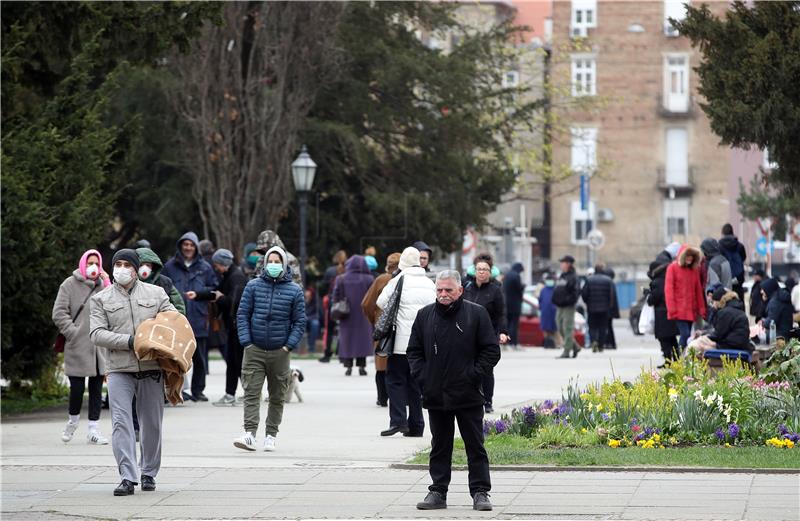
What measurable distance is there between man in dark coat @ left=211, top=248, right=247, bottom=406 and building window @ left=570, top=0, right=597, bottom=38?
58.2 m

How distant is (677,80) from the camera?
76.2 metres

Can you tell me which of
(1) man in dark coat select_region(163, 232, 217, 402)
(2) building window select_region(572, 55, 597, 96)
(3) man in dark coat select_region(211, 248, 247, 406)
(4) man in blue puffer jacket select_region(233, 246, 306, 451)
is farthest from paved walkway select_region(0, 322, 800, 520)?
(2) building window select_region(572, 55, 597, 96)

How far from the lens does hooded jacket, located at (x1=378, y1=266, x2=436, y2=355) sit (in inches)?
599

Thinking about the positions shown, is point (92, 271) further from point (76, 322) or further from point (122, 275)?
point (122, 275)

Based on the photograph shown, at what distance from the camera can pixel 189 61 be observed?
31.3 metres

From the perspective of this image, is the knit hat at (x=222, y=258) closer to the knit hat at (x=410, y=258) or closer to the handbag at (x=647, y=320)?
the knit hat at (x=410, y=258)

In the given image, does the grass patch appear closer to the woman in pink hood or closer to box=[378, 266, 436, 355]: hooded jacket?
box=[378, 266, 436, 355]: hooded jacket

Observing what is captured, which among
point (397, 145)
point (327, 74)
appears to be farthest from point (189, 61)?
point (397, 145)

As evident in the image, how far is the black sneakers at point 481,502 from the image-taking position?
34.2 feet

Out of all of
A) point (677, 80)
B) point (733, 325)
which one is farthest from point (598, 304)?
point (677, 80)

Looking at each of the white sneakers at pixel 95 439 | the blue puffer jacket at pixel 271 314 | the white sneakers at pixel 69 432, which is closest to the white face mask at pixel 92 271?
the blue puffer jacket at pixel 271 314

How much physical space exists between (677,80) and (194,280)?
60.1m

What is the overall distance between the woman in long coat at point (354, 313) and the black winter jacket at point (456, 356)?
1142 centimetres

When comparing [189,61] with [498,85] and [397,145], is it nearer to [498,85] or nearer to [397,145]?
[397,145]
